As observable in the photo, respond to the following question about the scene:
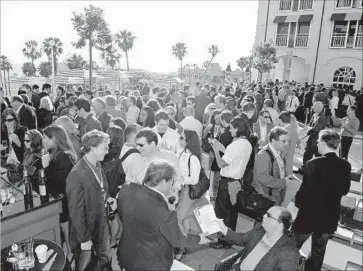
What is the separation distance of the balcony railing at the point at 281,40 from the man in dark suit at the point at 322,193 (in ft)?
79.7

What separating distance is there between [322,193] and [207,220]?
1279 mm

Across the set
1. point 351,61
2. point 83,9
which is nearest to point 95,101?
point 83,9

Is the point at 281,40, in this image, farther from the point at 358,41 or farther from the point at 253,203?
the point at 253,203

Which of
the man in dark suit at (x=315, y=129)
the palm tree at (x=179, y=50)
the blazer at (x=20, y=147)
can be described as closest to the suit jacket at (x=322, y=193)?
the man in dark suit at (x=315, y=129)

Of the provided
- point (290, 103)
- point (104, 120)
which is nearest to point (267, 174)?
point (104, 120)

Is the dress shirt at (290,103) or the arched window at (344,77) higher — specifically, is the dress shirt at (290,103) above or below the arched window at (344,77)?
below

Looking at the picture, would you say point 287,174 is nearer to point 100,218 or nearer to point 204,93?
point 100,218

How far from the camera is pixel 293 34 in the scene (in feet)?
80.2

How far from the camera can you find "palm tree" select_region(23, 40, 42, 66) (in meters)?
56.3

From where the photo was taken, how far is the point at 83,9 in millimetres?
13336

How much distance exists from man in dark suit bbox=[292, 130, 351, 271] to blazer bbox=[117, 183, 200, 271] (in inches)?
60.2

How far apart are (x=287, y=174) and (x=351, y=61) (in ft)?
71.9

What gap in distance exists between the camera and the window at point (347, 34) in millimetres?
21828

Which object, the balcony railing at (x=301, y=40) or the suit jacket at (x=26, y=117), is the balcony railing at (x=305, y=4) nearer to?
the balcony railing at (x=301, y=40)
